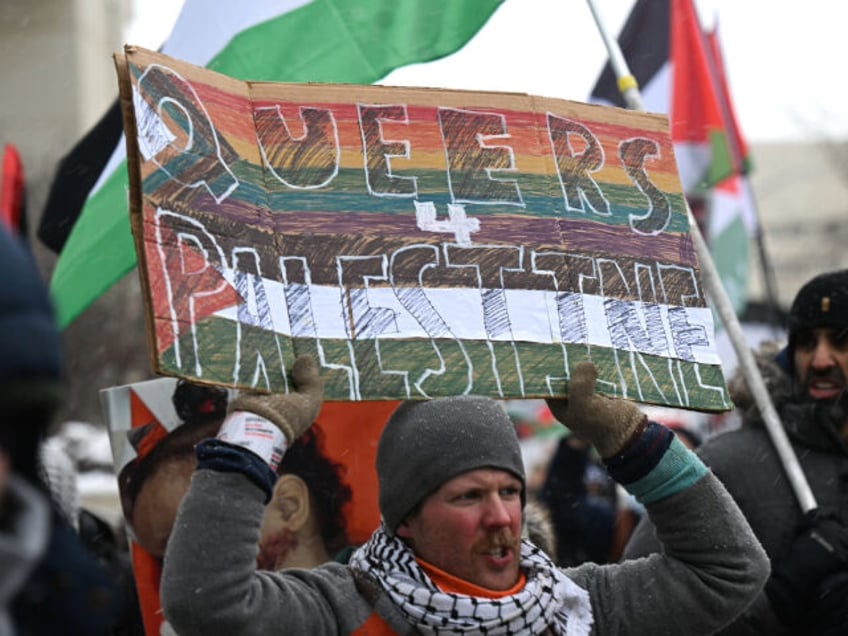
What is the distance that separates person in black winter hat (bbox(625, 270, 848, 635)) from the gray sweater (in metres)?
0.53

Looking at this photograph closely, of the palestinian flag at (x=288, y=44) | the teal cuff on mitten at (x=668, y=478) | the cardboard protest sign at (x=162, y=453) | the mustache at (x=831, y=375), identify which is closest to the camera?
the teal cuff on mitten at (x=668, y=478)

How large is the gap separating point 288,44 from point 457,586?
7.85 ft

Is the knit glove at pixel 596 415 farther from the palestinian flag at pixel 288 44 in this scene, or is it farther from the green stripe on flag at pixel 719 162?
the green stripe on flag at pixel 719 162

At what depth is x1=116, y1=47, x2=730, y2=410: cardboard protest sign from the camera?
279 centimetres

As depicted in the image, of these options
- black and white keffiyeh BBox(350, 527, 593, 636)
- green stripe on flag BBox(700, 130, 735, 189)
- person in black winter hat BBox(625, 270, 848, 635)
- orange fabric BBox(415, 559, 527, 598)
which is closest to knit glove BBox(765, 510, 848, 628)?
person in black winter hat BBox(625, 270, 848, 635)

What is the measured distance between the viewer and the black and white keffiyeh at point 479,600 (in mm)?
2832

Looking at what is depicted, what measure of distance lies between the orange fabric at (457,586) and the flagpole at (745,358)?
1.26 meters

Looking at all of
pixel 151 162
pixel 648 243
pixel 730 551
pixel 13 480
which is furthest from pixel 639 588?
pixel 13 480

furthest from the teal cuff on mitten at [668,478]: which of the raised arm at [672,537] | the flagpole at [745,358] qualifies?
the flagpole at [745,358]

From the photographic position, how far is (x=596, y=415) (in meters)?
3.06

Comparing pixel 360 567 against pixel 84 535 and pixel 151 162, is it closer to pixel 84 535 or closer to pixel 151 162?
pixel 151 162

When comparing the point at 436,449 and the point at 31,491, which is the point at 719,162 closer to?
the point at 436,449

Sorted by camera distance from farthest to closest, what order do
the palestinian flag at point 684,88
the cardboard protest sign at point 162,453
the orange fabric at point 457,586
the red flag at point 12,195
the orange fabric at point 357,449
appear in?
1. the palestinian flag at point 684,88
2. the red flag at point 12,195
3. the orange fabric at point 357,449
4. the cardboard protest sign at point 162,453
5. the orange fabric at point 457,586

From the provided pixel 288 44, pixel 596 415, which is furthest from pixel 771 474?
pixel 288 44
